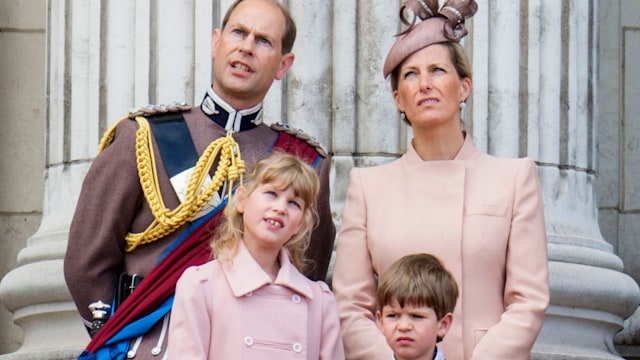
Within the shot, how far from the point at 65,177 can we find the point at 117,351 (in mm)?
1787

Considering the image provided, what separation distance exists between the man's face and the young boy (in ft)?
2.68

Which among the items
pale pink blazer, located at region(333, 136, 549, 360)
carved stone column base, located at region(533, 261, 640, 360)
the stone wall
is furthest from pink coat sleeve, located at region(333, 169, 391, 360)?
the stone wall

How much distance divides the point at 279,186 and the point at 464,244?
1.97 ft

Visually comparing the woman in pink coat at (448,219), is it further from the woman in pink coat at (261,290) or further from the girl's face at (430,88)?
the woman in pink coat at (261,290)

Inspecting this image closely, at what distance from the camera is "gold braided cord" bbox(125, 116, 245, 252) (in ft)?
18.5

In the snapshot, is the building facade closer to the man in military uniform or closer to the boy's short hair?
the man in military uniform

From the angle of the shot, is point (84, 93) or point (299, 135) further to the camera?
point (84, 93)

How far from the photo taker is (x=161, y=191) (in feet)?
18.7

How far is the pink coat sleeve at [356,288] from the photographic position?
5477mm

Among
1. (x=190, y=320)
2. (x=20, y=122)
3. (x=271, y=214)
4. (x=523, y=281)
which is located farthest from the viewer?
(x=20, y=122)

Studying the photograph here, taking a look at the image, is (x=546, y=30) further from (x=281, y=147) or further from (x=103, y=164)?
(x=103, y=164)

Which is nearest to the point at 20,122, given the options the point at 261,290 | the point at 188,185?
the point at 188,185

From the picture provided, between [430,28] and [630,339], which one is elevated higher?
[430,28]

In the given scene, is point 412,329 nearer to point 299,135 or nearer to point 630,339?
point 299,135
